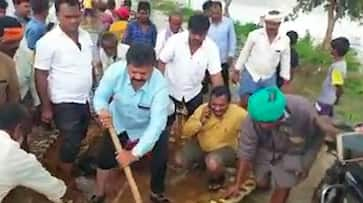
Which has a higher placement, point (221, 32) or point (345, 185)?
point (221, 32)

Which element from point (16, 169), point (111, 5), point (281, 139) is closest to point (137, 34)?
point (111, 5)

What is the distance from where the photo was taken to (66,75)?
18.9ft

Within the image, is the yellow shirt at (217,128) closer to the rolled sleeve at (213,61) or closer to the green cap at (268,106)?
the rolled sleeve at (213,61)

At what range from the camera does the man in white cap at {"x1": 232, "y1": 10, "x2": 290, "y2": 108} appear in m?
7.04

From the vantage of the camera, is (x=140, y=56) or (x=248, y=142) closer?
(x=140, y=56)

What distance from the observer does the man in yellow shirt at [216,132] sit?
6.18 m

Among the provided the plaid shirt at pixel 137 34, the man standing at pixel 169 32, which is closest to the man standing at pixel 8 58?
the man standing at pixel 169 32

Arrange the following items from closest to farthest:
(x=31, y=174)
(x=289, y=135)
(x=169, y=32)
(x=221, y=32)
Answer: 1. (x=31, y=174)
2. (x=289, y=135)
3. (x=169, y=32)
4. (x=221, y=32)

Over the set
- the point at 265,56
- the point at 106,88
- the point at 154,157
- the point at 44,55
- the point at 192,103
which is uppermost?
the point at 44,55

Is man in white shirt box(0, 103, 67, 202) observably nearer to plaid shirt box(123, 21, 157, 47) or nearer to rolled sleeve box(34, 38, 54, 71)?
rolled sleeve box(34, 38, 54, 71)

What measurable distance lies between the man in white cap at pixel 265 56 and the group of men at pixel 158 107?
10 mm

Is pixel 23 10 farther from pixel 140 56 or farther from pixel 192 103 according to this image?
pixel 140 56

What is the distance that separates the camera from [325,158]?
23.0ft

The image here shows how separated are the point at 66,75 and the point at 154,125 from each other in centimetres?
112
